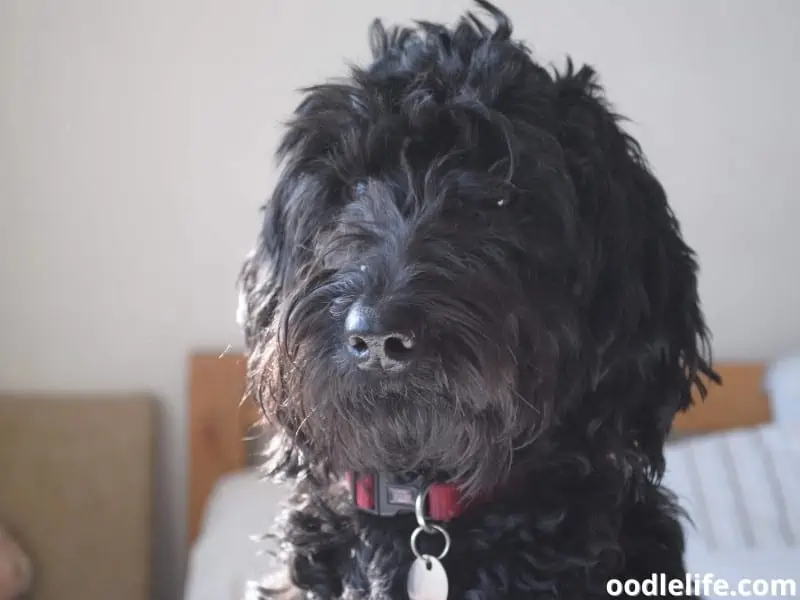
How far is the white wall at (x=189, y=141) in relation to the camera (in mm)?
2422

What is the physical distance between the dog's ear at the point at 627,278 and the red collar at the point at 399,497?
9.1 inches

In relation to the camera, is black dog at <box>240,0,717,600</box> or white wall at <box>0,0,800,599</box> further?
white wall at <box>0,0,800,599</box>

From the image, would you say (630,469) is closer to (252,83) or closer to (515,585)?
(515,585)

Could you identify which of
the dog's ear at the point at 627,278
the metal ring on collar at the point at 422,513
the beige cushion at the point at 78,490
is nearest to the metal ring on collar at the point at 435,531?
the metal ring on collar at the point at 422,513

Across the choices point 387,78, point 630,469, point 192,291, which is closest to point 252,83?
point 192,291

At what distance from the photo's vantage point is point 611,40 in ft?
8.45

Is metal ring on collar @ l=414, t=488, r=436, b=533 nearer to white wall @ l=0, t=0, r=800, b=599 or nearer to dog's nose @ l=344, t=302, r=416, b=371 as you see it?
dog's nose @ l=344, t=302, r=416, b=371

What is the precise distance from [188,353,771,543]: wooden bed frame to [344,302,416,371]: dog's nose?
1621 mm

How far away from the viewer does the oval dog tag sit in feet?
3.34

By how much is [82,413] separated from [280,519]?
1421mm

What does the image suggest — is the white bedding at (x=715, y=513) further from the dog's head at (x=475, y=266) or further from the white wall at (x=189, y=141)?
the dog's head at (x=475, y=266)

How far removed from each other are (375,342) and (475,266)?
0.64 ft

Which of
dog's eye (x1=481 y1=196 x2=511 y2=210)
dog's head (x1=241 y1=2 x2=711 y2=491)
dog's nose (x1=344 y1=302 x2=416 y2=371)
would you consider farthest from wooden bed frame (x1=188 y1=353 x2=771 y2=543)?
dog's nose (x1=344 y1=302 x2=416 y2=371)

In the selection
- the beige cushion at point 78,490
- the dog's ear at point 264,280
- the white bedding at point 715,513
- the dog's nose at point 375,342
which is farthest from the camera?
the beige cushion at point 78,490
